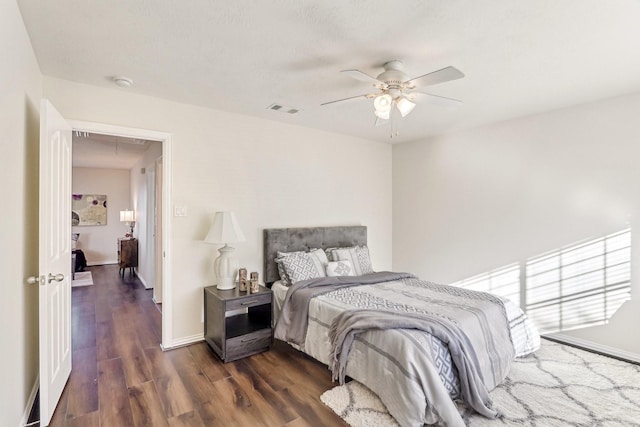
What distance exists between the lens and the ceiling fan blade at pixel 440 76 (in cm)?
198

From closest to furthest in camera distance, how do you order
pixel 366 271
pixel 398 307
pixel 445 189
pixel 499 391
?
pixel 499 391 → pixel 398 307 → pixel 366 271 → pixel 445 189

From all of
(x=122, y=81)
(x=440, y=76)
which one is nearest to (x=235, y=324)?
(x=122, y=81)

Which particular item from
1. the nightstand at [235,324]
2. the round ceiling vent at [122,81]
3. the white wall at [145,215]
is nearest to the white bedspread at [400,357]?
the nightstand at [235,324]

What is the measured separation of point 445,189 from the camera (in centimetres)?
463

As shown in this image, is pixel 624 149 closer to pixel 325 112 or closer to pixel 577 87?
pixel 577 87

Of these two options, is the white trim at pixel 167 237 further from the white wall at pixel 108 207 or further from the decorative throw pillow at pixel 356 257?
the white wall at pixel 108 207

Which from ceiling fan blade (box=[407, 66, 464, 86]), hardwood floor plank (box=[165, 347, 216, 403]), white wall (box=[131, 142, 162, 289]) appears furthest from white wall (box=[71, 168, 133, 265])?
ceiling fan blade (box=[407, 66, 464, 86])

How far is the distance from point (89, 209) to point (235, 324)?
690 cm

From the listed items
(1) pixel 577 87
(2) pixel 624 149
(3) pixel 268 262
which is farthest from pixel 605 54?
(3) pixel 268 262

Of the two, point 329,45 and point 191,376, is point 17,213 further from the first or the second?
point 329,45

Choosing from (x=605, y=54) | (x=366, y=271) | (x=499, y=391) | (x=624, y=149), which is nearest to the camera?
(x=605, y=54)

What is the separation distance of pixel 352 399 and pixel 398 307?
0.80 metres

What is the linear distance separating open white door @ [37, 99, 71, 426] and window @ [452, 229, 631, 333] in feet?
14.6

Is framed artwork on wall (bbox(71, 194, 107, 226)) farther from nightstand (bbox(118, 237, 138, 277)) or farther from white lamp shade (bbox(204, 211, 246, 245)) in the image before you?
white lamp shade (bbox(204, 211, 246, 245))
